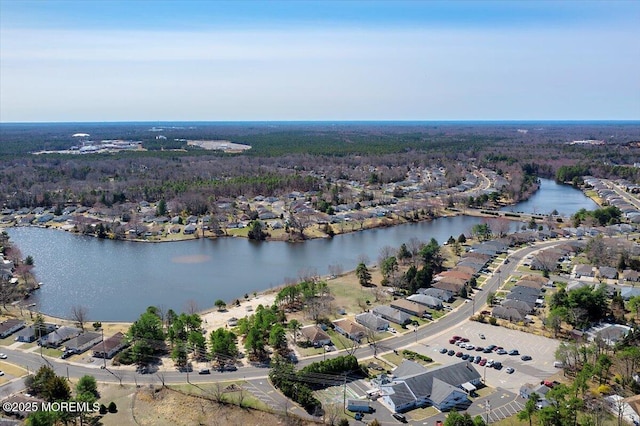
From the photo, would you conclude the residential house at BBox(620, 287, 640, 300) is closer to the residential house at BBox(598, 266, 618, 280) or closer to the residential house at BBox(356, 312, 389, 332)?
the residential house at BBox(598, 266, 618, 280)

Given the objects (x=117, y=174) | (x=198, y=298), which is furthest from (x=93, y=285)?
(x=117, y=174)

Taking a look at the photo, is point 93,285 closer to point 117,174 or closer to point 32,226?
point 32,226

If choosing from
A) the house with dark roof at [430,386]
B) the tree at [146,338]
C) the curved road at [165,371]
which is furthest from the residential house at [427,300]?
the tree at [146,338]

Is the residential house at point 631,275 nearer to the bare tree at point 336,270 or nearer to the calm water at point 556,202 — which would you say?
the bare tree at point 336,270

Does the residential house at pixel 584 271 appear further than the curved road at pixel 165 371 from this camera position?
Yes

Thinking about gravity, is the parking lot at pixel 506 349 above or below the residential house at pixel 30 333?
below

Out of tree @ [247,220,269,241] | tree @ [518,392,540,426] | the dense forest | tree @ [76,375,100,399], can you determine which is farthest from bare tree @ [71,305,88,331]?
the dense forest
